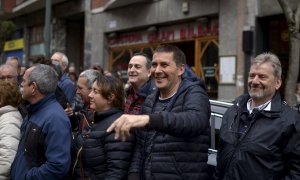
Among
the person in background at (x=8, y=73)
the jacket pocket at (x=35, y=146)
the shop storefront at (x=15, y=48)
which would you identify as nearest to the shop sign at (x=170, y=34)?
the shop storefront at (x=15, y=48)

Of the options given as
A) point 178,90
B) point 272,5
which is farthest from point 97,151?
point 272,5

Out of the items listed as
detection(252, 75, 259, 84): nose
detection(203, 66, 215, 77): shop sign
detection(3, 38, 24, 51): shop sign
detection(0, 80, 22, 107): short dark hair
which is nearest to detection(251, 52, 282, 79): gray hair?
detection(252, 75, 259, 84): nose

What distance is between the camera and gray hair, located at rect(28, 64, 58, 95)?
13.3 ft

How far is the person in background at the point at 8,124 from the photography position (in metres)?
4.16

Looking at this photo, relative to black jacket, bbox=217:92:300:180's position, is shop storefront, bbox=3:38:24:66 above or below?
above

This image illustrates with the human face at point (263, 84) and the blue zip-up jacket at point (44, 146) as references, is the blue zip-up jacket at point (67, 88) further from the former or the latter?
the human face at point (263, 84)

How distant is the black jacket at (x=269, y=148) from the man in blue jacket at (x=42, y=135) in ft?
4.25

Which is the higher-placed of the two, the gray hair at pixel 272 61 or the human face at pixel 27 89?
the gray hair at pixel 272 61

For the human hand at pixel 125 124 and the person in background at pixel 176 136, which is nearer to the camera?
the human hand at pixel 125 124

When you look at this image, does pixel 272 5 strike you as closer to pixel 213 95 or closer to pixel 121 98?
pixel 213 95

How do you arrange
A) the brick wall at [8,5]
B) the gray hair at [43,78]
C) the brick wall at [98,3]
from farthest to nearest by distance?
the brick wall at [8,5]
the brick wall at [98,3]
the gray hair at [43,78]

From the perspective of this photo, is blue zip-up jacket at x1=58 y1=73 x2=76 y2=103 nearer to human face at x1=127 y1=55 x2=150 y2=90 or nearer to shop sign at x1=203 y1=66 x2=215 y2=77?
human face at x1=127 y1=55 x2=150 y2=90

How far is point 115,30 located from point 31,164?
1438 centimetres

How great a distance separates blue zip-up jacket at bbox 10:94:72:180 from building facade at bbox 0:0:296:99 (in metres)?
7.58
